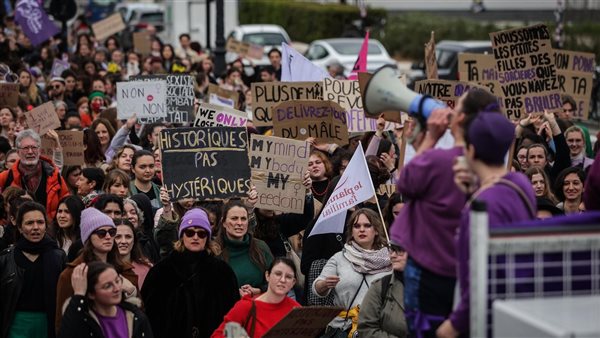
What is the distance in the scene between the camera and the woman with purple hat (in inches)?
334

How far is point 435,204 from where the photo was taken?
5.59 metres

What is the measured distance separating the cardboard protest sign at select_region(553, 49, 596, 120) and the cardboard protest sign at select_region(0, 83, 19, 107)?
6.14m

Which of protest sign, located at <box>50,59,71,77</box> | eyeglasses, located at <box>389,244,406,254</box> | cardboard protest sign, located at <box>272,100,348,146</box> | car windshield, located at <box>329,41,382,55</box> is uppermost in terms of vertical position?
car windshield, located at <box>329,41,382,55</box>

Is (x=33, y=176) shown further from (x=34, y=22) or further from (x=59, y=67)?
(x=34, y=22)

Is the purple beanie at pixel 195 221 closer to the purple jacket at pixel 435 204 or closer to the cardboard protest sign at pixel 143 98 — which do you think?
the purple jacket at pixel 435 204

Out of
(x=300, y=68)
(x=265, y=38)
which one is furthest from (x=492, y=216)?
(x=265, y=38)

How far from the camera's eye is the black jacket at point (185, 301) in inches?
334

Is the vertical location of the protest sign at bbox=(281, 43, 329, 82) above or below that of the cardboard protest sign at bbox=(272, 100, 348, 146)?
above

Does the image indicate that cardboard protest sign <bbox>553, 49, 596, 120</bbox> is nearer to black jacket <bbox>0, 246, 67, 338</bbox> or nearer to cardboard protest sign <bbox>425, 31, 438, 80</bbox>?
cardboard protest sign <bbox>425, 31, 438, 80</bbox>

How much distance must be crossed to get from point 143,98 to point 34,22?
8667 millimetres

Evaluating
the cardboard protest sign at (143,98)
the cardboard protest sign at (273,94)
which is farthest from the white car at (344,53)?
the cardboard protest sign at (273,94)

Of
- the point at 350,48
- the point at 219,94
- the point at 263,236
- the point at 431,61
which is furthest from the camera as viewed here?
the point at 350,48

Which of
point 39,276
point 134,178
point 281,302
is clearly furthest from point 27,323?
point 134,178

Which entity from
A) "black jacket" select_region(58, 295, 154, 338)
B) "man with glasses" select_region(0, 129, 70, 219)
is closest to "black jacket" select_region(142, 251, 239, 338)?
"black jacket" select_region(58, 295, 154, 338)
